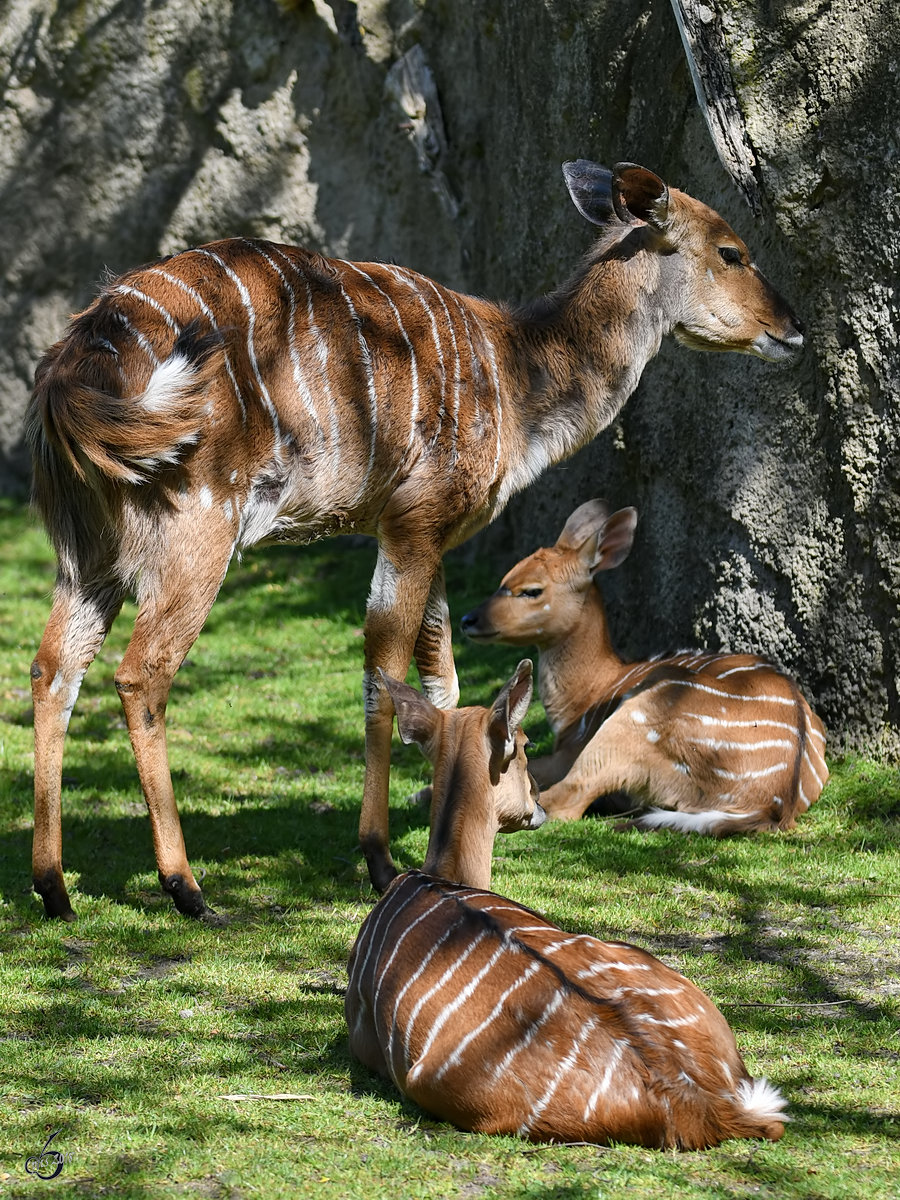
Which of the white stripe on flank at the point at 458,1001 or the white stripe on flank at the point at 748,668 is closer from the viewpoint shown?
the white stripe on flank at the point at 458,1001

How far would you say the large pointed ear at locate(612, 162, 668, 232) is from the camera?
17.9ft

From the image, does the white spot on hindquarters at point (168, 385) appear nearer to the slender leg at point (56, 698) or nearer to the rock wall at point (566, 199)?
the slender leg at point (56, 698)

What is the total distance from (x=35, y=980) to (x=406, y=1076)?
1.50 meters

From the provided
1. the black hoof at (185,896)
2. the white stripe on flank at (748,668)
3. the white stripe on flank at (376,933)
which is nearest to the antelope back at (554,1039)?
the white stripe on flank at (376,933)

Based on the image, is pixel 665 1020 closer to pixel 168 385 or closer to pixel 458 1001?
pixel 458 1001

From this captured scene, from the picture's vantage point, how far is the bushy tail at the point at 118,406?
4.34 m

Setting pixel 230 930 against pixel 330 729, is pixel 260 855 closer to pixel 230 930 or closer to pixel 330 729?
pixel 230 930

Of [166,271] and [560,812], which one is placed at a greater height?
[166,271]

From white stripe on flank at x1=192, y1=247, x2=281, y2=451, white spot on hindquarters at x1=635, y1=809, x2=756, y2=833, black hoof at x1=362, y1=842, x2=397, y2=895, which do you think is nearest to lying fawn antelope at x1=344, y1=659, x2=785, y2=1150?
black hoof at x1=362, y1=842, x2=397, y2=895

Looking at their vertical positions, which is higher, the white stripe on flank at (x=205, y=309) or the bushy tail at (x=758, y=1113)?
the white stripe on flank at (x=205, y=309)

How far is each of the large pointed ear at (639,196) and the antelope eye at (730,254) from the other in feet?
0.86

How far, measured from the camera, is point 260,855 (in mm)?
5512

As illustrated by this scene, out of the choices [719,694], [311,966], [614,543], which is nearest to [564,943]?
[311,966]

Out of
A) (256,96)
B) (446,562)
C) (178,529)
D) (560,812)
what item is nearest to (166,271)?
(178,529)
